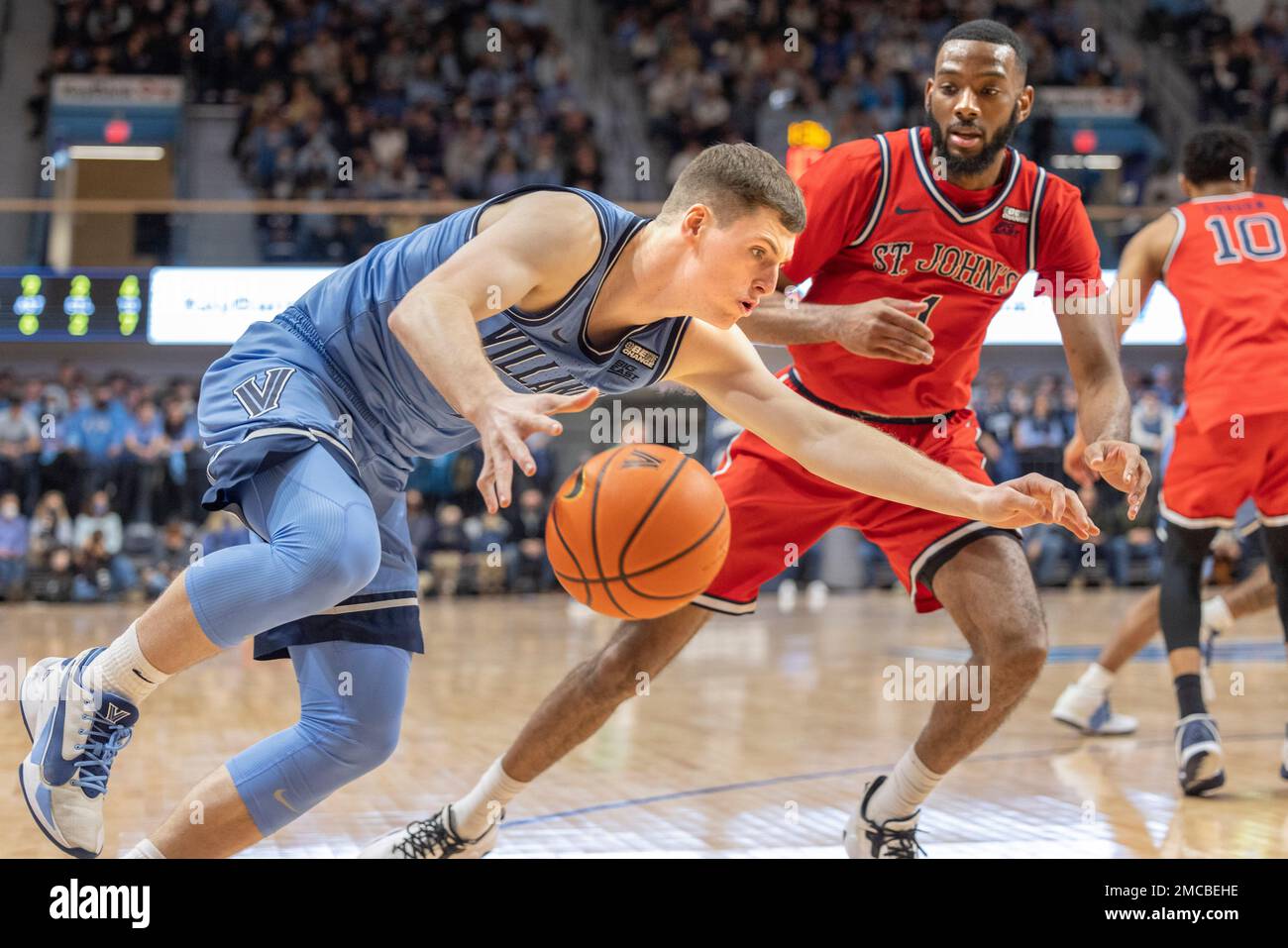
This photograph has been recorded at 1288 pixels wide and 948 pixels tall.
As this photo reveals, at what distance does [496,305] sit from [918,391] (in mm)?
1757

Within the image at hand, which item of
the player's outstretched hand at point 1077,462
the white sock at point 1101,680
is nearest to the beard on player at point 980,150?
the player's outstretched hand at point 1077,462

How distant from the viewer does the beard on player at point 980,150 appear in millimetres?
4012

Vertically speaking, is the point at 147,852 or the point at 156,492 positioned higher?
the point at 156,492

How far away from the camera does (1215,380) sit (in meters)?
5.43

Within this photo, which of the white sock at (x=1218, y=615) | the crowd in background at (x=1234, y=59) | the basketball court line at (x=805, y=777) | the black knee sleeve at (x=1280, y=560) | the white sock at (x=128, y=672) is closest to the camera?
the white sock at (x=128, y=672)

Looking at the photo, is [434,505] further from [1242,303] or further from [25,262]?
[1242,303]

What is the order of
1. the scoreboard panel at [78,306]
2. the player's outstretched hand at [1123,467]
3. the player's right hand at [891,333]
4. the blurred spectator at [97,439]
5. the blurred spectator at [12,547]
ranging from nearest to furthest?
the player's outstretched hand at [1123,467], the player's right hand at [891,333], the blurred spectator at [12,547], the blurred spectator at [97,439], the scoreboard panel at [78,306]

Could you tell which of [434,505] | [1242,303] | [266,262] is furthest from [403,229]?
[1242,303]

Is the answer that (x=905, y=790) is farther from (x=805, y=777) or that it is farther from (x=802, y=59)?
(x=802, y=59)

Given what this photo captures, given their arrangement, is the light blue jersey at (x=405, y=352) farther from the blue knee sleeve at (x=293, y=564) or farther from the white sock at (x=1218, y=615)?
the white sock at (x=1218, y=615)

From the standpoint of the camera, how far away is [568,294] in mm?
3125

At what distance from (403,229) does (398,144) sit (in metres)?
2.04

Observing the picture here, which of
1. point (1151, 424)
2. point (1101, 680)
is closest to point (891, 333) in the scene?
point (1101, 680)

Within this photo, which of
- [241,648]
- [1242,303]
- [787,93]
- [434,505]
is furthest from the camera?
[787,93]
